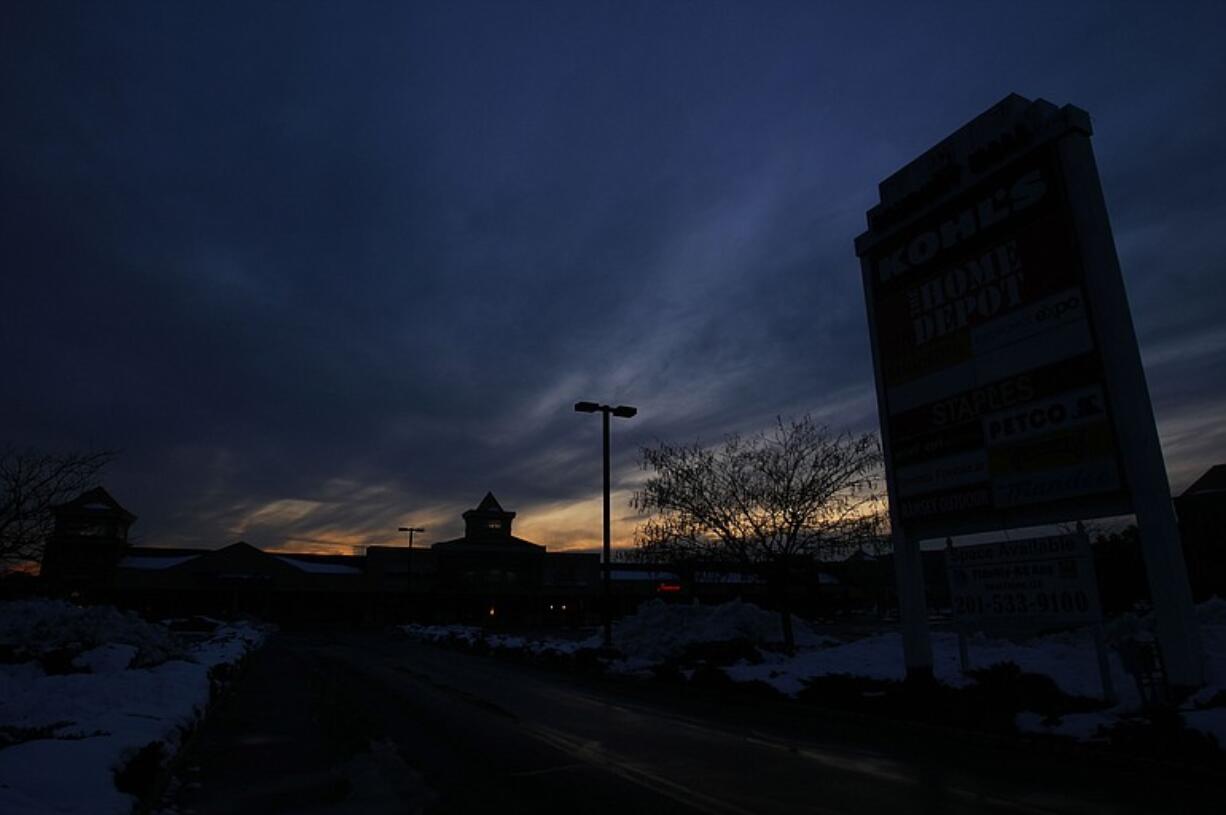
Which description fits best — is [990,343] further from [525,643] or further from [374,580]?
[374,580]

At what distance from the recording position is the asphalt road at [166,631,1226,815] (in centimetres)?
751

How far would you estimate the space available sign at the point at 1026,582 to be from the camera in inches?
467

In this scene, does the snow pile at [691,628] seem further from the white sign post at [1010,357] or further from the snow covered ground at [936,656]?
the white sign post at [1010,357]

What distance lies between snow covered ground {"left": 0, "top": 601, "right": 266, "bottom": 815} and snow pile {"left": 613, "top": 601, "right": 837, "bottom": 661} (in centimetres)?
1480

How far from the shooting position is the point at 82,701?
442 inches

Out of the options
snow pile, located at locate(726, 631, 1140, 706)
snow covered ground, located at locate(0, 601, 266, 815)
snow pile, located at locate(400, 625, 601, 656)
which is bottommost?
snow pile, located at locate(400, 625, 601, 656)

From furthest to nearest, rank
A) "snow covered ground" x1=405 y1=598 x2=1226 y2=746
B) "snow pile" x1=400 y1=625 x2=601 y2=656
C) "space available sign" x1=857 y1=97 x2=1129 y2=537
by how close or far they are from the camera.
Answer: "snow pile" x1=400 y1=625 x2=601 y2=656
"space available sign" x1=857 y1=97 x2=1129 y2=537
"snow covered ground" x1=405 y1=598 x2=1226 y2=746

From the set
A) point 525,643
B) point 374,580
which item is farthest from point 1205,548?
point 374,580

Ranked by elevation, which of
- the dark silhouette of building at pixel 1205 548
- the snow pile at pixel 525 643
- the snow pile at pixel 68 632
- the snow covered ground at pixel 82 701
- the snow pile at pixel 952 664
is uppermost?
the dark silhouette of building at pixel 1205 548

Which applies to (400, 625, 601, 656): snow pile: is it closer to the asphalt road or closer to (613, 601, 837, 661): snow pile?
(613, 601, 837, 661): snow pile

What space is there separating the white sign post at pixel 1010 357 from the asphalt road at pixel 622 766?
3.30 metres

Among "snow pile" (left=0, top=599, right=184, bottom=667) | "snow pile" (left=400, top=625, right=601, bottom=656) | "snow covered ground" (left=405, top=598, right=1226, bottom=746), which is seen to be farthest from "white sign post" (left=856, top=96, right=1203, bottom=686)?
"snow pile" (left=0, top=599, right=184, bottom=667)

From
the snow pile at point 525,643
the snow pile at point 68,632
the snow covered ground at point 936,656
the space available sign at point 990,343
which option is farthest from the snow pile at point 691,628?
the space available sign at point 990,343

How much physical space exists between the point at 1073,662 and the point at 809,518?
33.6ft
